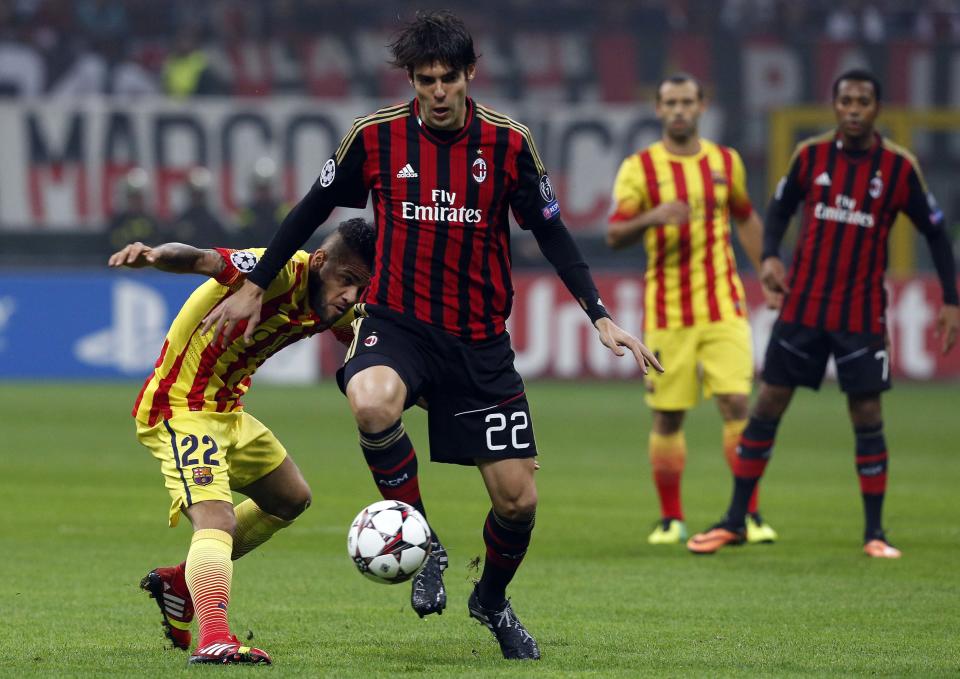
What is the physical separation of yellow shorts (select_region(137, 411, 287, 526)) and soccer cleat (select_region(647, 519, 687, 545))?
3.07m

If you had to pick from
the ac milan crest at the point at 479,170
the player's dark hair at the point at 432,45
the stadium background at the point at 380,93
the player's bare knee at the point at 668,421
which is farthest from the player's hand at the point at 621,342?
the stadium background at the point at 380,93

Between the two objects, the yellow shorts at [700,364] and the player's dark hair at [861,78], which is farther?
the yellow shorts at [700,364]

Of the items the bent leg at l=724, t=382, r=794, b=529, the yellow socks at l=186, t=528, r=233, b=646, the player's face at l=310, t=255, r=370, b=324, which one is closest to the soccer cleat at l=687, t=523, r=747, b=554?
the bent leg at l=724, t=382, r=794, b=529

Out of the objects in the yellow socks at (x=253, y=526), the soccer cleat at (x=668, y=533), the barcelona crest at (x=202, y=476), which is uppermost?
the barcelona crest at (x=202, y=476)

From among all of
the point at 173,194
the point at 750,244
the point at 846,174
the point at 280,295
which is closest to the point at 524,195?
the point at 280,295

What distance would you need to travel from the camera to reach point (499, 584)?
17.7ft

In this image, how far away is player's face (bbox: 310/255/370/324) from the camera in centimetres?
537

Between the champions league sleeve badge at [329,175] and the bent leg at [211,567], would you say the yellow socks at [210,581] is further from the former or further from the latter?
the champions league sleeve badge at [329,175]

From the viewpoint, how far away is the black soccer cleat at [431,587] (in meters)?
5.06

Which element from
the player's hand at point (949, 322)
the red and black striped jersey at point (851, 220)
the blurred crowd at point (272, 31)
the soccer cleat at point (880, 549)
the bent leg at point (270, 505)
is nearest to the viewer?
the bent leg at point (270, 505)

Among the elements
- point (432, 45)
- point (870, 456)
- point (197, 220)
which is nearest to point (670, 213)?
point (870, 456)

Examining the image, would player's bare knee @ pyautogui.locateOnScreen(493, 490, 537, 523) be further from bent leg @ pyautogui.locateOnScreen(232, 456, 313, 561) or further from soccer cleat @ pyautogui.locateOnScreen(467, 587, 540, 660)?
bent leg @ pyautogui.locateOnScreen(232, 456, 313, 561)

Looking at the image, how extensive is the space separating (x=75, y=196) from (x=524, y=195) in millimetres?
15624

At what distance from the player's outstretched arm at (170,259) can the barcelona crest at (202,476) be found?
0.61 meters
